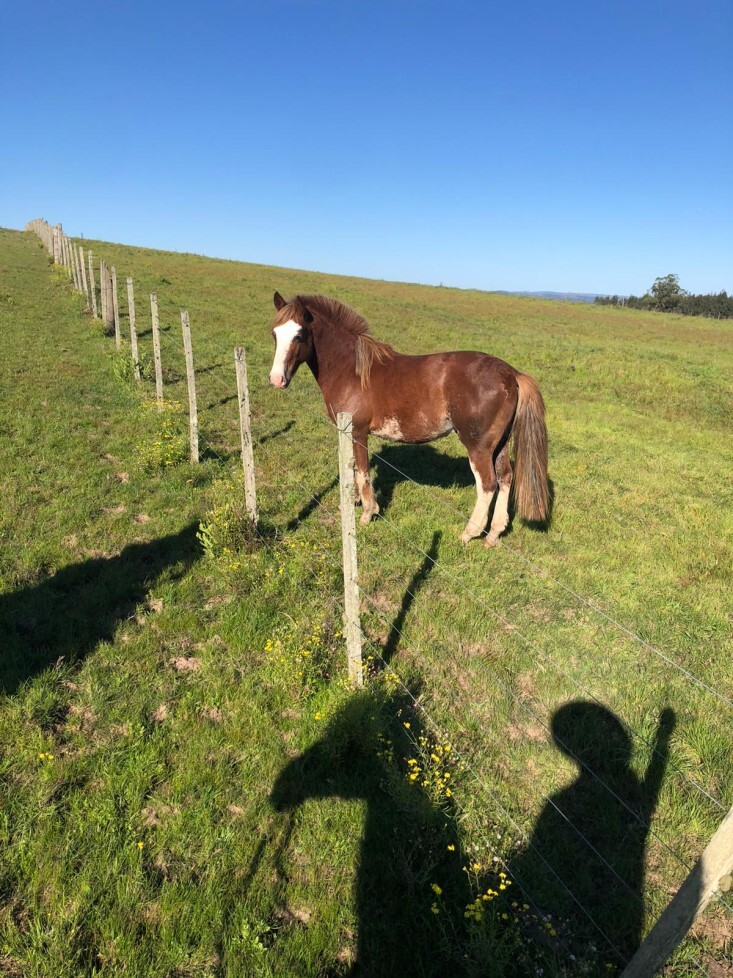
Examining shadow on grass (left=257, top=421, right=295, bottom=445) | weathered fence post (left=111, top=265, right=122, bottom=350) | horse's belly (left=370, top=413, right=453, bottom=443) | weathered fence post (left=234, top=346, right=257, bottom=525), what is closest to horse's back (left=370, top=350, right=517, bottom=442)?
horse's belly (left=370, top=413, right=453, bottom=443)

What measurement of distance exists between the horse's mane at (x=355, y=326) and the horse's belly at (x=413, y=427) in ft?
1.66

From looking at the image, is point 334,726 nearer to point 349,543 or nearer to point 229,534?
point 349,543

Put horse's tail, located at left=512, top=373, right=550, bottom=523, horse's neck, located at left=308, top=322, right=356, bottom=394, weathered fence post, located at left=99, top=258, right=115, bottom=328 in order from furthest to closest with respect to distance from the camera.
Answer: weathered fence post, located at left=99, top=258, right=115, bottom=328 < horse's neck, located at left=308, top=322, right=356, bottom=394 < horse's tail, located at left=512, top=373, right=550, bottom=523

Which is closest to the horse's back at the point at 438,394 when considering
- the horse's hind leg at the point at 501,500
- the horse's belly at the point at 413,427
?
the horse's belly at the point at 413,427

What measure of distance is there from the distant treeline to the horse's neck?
74639mm

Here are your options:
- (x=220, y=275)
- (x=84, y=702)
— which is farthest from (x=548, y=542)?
(x=220, y=275)

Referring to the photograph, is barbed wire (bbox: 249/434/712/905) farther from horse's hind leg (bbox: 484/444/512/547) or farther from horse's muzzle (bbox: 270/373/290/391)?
horse's muzzle (bbox: 270/373/290/391)

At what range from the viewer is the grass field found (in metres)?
2.25

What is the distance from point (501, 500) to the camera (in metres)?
5.73

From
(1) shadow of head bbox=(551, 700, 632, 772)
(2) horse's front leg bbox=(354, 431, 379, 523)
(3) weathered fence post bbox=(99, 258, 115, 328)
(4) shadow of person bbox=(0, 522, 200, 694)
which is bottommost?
(1) shadow of head bbox=(551, 700, 632, 772)

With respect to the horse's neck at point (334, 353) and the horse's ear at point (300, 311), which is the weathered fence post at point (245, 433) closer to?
the horse's ear at point (300, 311)

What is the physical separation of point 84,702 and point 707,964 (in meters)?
3.54

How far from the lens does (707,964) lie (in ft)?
7.49

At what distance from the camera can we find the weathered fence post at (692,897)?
1.43 meters
